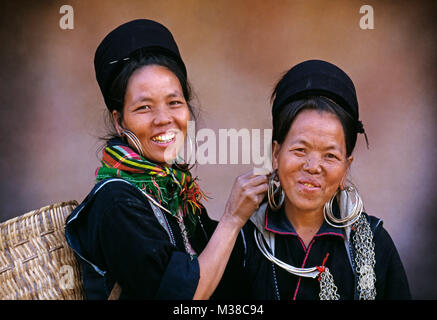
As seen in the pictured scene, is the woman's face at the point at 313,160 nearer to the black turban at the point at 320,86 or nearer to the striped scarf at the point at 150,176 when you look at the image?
the black turban at the point at 320,86

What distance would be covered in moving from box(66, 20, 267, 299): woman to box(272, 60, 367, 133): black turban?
0.44 meters

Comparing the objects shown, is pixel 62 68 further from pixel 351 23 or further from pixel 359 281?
pixel 359 281

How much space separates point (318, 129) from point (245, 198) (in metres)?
0.46

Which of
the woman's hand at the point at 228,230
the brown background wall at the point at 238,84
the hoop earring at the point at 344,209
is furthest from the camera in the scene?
the brown background wall at the point at 238,84

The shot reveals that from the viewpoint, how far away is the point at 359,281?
2.40m

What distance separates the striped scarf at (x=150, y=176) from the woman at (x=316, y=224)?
1.18 feet

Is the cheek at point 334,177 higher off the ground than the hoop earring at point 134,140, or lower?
lower

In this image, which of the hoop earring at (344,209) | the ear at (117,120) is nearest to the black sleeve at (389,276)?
the hoop earring at (344,209)

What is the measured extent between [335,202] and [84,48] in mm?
2827

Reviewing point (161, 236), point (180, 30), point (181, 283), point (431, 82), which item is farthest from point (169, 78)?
point (431, 82)

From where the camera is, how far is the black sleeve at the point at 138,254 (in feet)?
6.91

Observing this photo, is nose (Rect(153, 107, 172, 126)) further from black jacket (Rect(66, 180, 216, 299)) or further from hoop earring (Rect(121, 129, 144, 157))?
black jacket (Rect(66, 180, 216, 299))

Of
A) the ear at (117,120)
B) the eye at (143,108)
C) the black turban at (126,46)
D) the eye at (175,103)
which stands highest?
the black turban at (126,46)
